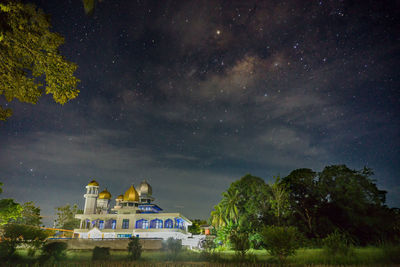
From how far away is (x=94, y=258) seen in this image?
16531 millimetres

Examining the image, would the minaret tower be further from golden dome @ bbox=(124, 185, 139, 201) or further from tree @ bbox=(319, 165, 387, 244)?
tree @ bbox=(319, 165, 387, 244)

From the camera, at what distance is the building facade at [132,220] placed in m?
41.5

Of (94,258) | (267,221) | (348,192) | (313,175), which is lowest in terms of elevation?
(94,258)

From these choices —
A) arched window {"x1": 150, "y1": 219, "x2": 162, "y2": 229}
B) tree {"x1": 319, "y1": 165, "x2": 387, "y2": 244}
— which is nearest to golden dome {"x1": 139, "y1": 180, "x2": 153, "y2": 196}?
arched window {"x1": 150, "y1": 219, "x2": 162, "y2": 229}

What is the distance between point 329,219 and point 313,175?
5801 millimetres

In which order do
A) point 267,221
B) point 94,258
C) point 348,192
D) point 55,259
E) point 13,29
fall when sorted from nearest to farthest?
point 13,29, point 55,259, point 94,258, point 348,192, point 267,221

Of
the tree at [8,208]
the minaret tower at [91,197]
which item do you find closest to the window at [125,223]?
the minaret tower at [91,197]

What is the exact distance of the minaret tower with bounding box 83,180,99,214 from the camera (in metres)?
53.1

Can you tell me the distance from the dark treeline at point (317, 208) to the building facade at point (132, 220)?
9.62m

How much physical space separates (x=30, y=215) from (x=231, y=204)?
4518 centimetres

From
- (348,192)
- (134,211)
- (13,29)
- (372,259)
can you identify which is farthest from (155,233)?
(13,29)

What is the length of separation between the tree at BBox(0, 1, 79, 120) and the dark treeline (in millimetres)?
23055

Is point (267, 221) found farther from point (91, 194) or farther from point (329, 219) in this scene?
point (91, 194)

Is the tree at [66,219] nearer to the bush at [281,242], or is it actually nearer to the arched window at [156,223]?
the arched window at [156,223]
